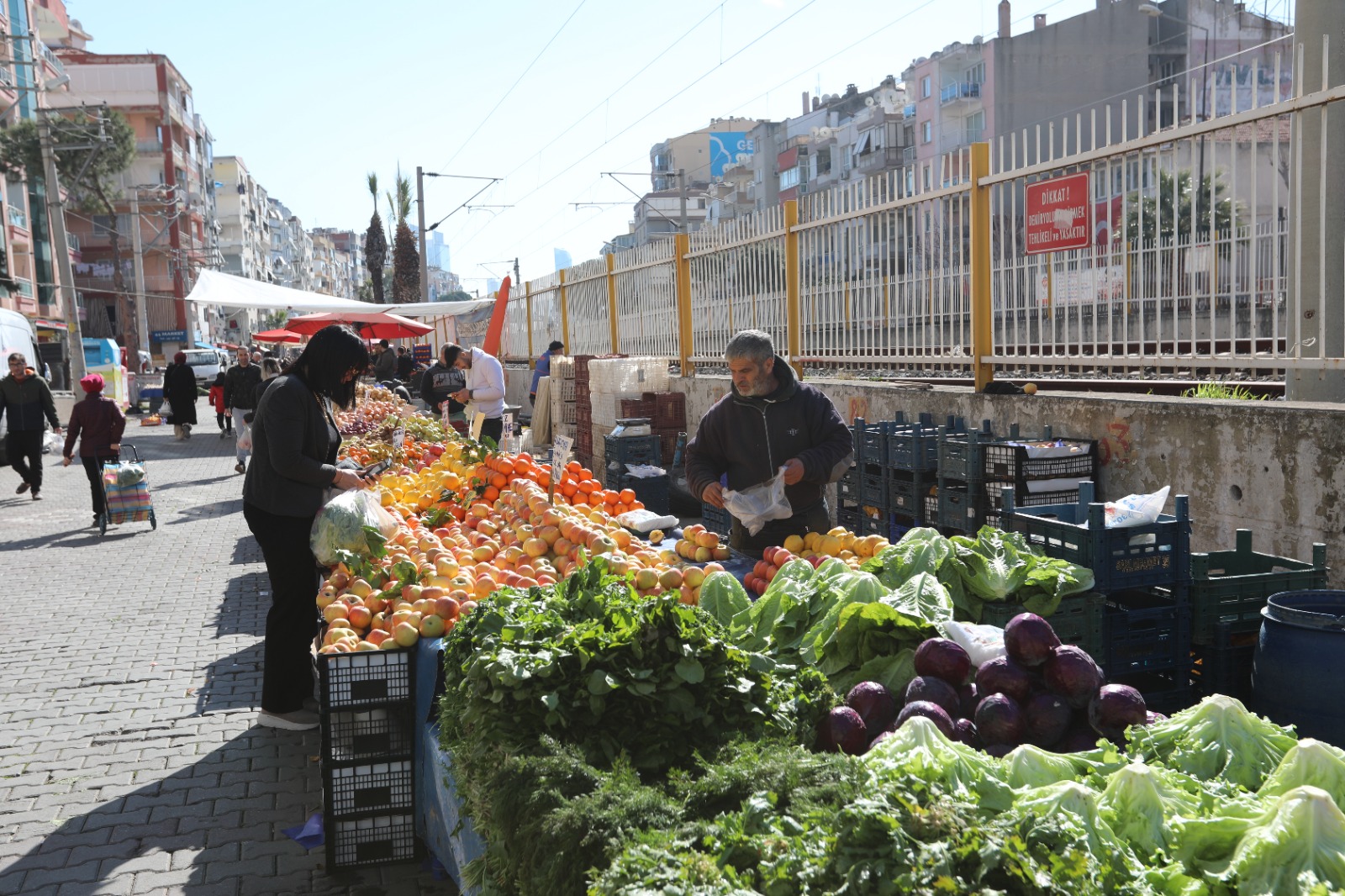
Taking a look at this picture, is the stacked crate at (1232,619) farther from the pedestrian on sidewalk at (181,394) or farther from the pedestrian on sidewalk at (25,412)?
the pedestrian on sidewalk at (181,394)

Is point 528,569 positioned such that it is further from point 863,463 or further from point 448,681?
point 863,463

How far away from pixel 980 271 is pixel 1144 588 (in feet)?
14.7

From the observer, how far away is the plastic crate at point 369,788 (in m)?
3.89

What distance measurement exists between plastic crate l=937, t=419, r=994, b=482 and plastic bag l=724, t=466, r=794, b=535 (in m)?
1.38

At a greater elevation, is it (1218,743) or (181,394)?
(181,394)

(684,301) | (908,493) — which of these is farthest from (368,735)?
(684,301)

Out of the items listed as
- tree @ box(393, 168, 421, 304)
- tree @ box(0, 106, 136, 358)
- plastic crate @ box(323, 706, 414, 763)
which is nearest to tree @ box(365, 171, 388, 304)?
tree @ box(393, 168, 421, 304)

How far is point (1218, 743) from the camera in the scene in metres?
2.30

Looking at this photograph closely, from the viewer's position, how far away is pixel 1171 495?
6.00 m

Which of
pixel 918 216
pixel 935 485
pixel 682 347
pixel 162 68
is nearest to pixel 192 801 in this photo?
pixel 935 485

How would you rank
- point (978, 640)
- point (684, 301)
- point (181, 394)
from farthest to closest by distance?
point (181, 394)
point (684, 301)
point (978, 640)

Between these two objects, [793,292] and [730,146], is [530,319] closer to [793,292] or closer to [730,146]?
[793,292]

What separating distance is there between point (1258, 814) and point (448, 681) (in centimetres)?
220

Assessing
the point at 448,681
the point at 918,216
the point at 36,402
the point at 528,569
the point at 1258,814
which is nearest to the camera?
the point at 1258,814
